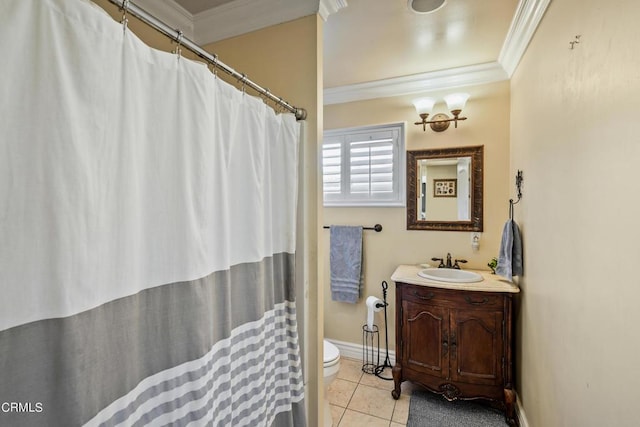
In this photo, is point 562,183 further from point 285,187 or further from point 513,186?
point 285,187

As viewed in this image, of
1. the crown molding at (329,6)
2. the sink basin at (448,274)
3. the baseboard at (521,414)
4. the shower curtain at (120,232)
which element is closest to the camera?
the shower curtain at (120,232)

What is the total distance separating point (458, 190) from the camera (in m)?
2.51

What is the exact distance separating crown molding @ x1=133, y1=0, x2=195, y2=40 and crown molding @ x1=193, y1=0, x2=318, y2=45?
4cm

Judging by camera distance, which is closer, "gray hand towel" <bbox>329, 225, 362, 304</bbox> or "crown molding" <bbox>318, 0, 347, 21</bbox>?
"crown molding" <bbox>318, 0, 347, 21</bbox>

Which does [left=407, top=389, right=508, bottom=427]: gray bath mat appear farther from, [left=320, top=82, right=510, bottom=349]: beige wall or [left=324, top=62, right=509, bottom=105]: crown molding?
[left=324, top=62, right=509, bottom=105]: crown molding

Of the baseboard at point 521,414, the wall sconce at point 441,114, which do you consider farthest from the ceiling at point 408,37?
the baseboard at point 521,414

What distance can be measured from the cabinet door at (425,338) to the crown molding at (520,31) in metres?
1.82

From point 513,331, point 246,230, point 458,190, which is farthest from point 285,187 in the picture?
point 513,331

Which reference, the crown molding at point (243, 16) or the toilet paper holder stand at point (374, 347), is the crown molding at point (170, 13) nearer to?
the crown molding at point (243, 16)

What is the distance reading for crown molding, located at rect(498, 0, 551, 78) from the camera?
1510 mm

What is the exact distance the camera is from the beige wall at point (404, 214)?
2.38 meters

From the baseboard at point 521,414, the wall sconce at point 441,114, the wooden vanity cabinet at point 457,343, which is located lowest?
the baseboard at point 521,414

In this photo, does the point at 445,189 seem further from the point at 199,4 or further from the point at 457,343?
the point at 199,4

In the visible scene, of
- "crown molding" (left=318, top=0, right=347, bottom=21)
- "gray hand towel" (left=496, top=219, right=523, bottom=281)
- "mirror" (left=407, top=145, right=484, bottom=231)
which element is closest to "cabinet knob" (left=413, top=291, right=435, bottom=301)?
"gray hand towel" (left=496, top=219, right=523, bottom=281)
